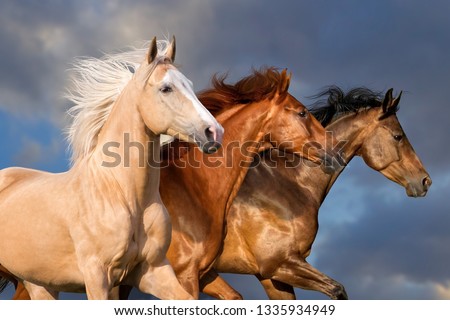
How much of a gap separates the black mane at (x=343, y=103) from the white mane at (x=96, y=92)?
3838mm

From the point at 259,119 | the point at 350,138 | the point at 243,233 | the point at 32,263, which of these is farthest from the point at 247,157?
the point at 32,263

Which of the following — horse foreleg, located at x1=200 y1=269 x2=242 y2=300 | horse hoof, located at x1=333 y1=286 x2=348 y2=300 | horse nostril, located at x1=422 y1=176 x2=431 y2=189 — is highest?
horse nostril, located at x1=422 y1=176 x2=431 y2=189

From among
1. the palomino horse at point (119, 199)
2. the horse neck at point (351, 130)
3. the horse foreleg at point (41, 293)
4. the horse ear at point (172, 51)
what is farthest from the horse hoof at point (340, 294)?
the horse ear at point (172, 51)

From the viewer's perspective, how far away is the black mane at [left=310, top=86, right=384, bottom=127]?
9.58m

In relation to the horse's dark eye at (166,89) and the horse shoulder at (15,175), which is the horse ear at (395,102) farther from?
the horse's dark eye at (166,89)

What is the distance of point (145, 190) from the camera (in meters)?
5.41

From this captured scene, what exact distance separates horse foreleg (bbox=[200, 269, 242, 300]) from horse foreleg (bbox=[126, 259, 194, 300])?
2.15m

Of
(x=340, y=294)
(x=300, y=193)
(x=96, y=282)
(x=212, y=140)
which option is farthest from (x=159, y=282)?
(x=300, y=193)

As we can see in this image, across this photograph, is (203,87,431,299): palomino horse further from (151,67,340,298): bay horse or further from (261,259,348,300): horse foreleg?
(151,67,340,298): bay horse

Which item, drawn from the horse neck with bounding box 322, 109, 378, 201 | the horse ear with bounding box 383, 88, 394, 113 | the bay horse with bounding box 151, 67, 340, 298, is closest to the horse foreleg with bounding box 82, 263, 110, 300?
the bay horse with bounding box 151, 67, 340, 298

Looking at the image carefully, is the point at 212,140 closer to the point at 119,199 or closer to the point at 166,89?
the point at 166,89

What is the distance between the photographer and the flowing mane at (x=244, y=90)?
8.14 m

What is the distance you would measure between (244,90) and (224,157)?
94 centimetres
